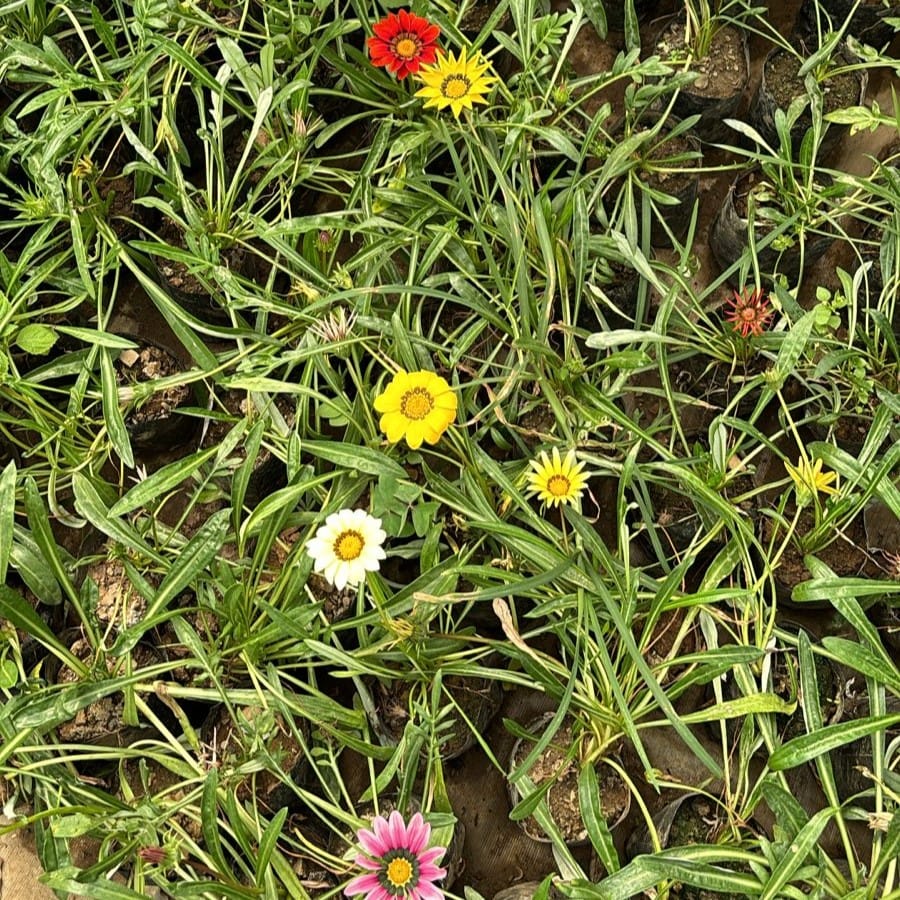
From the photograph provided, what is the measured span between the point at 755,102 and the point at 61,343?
3.73 feet

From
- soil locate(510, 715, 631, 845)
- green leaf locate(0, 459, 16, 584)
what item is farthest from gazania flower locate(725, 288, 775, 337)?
green leaf locate(0, 459, 16, 584)

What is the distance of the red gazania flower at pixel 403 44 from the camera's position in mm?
→ 1138

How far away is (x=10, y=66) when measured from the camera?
4.21 ft

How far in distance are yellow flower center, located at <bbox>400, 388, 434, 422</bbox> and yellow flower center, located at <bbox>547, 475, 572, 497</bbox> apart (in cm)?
16

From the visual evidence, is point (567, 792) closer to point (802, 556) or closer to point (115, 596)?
point (802, 556)

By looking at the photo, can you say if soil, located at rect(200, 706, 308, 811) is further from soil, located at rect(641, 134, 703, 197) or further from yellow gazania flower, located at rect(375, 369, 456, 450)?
soil, located at rect(641, 134, 703, 197)

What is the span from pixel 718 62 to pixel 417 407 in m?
0.82

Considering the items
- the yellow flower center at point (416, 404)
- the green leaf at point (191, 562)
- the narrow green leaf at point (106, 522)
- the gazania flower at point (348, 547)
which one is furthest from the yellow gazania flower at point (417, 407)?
the narrow green leaf at point (106, 522)

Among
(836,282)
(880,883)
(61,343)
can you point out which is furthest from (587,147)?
(880,883)

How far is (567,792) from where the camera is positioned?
1017mm

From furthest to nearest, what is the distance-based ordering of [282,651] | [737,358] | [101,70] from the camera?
[101,70] → [737,358] → [282,651]

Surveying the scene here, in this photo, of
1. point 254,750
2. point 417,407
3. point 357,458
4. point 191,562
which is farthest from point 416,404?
point 254,750

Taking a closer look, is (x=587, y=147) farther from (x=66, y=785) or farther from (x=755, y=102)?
(x=66, y=785)

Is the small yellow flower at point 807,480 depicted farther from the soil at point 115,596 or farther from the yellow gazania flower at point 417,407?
the soil at point 115,596
